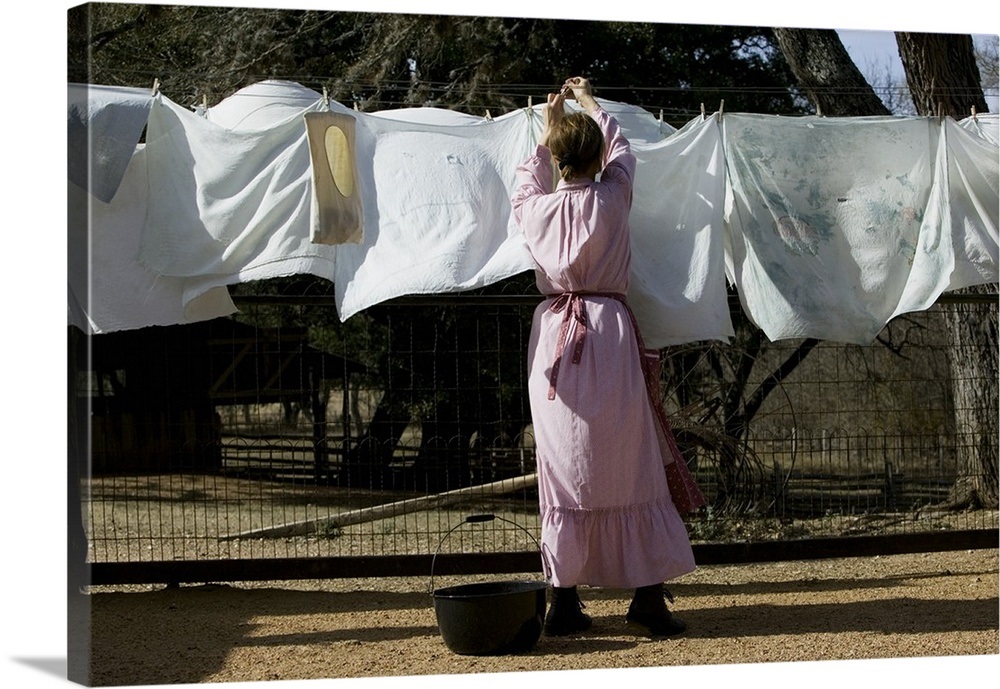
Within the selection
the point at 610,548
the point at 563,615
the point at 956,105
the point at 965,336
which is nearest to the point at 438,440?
the point at 965,336

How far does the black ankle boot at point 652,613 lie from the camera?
443 cm

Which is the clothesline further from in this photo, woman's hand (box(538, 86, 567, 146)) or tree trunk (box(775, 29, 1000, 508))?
tree trunk (box(775, 29, 1000, 508))

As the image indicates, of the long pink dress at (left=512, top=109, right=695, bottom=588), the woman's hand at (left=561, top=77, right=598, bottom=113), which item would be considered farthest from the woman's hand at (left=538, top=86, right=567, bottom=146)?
the long pink dress at (left=512, top=109, right=695, bottom=588)

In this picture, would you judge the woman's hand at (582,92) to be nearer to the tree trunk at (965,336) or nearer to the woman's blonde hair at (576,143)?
the woman's blonde hair at (576,143)

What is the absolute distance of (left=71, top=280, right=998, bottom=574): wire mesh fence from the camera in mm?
6781

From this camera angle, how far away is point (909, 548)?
19.1 ft

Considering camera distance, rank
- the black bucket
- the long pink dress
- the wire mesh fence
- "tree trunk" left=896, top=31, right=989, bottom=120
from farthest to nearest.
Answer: "tree trunk" left=896, top=31, right=989, bottom=120
the wire mesh fence
the long pink dress
the black bucket

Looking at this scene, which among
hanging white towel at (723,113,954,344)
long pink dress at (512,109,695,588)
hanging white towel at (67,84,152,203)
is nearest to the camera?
long pink dress at (512,109,695,588)

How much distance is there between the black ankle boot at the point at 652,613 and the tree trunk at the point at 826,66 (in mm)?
4552

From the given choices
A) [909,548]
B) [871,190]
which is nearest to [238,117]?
[871,190]

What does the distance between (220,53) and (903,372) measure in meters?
6.15

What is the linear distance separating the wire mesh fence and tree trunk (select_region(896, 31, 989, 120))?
122cm

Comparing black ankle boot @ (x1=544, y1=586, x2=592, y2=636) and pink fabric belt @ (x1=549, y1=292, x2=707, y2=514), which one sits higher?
pink fabric belt @ (x1=549, y1=292, x2=707, y2=514)

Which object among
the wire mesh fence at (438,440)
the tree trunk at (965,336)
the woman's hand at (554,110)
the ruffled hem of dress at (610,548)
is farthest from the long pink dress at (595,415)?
the tree trunk at (965,336)
